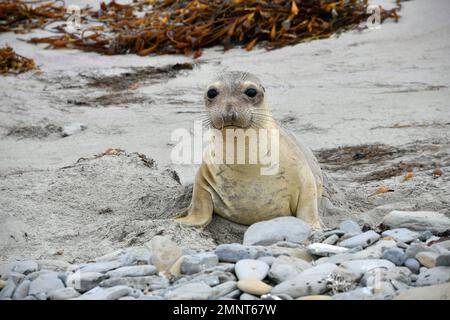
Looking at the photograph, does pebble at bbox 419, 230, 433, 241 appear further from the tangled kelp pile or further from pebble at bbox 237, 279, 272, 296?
the tangled kelp pile

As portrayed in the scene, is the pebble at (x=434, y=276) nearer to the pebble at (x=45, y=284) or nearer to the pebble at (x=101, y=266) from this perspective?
the pebble at (x=101, y=266)

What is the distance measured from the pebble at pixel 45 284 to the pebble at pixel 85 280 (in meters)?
0.05

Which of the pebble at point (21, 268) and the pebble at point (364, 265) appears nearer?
the pebble at point (364, 265)

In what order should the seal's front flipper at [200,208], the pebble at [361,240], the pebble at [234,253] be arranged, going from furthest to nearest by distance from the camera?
the seal's front flipper at [200,208], the pebble at [361,240], the pebble at [234,253]

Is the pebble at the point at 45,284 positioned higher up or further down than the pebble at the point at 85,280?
further down

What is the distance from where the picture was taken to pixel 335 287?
306 centimetres

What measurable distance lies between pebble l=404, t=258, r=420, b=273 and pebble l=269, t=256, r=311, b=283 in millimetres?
408

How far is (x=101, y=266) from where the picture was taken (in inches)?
137

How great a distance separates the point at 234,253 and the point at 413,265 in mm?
770

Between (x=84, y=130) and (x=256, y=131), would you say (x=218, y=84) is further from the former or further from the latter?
(x=84, y=130)

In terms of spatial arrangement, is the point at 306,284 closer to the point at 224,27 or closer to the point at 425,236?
the point at 425,236

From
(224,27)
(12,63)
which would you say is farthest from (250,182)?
(224,27)

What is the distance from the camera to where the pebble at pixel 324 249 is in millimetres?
3494

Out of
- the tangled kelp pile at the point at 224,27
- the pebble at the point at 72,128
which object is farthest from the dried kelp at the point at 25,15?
the pebble at the point at 72,128
